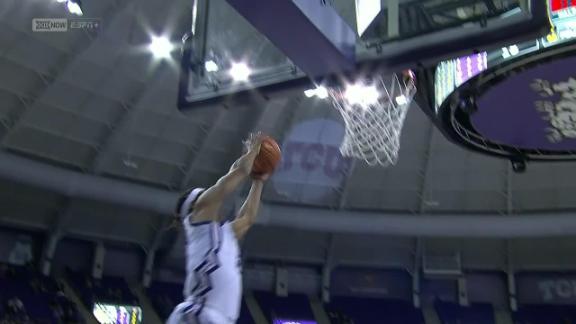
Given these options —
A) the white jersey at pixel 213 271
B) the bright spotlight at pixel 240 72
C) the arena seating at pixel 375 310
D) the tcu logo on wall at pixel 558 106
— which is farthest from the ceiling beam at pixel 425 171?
the white jersey at pixel 213 271

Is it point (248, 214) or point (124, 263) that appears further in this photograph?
point (124, 263)

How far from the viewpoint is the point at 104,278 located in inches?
1124

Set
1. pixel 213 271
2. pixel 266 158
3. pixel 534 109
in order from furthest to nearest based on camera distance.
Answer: pixel 534 109 → pixel 266 158 → pixel 213 271

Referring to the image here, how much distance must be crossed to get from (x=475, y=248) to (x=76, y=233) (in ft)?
55.0

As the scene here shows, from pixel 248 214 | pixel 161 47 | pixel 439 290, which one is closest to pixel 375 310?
pixel 439 290

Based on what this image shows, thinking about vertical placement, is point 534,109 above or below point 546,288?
below

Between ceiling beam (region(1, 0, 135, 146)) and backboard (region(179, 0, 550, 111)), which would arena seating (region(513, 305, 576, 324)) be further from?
backboard (region(179, 0, 550, 111))

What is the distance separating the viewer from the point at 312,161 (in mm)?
25656

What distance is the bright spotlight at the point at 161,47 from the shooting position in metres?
20.4

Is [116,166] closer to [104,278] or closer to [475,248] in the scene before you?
[104,278]

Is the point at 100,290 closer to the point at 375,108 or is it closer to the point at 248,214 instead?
the point at 375,108

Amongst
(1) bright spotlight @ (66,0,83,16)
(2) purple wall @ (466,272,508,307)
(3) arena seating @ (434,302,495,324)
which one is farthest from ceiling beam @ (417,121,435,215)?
(1) bright spotlight @ (66,0,83,16)

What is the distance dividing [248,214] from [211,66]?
607 centimetres

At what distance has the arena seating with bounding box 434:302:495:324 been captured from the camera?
2992cm
